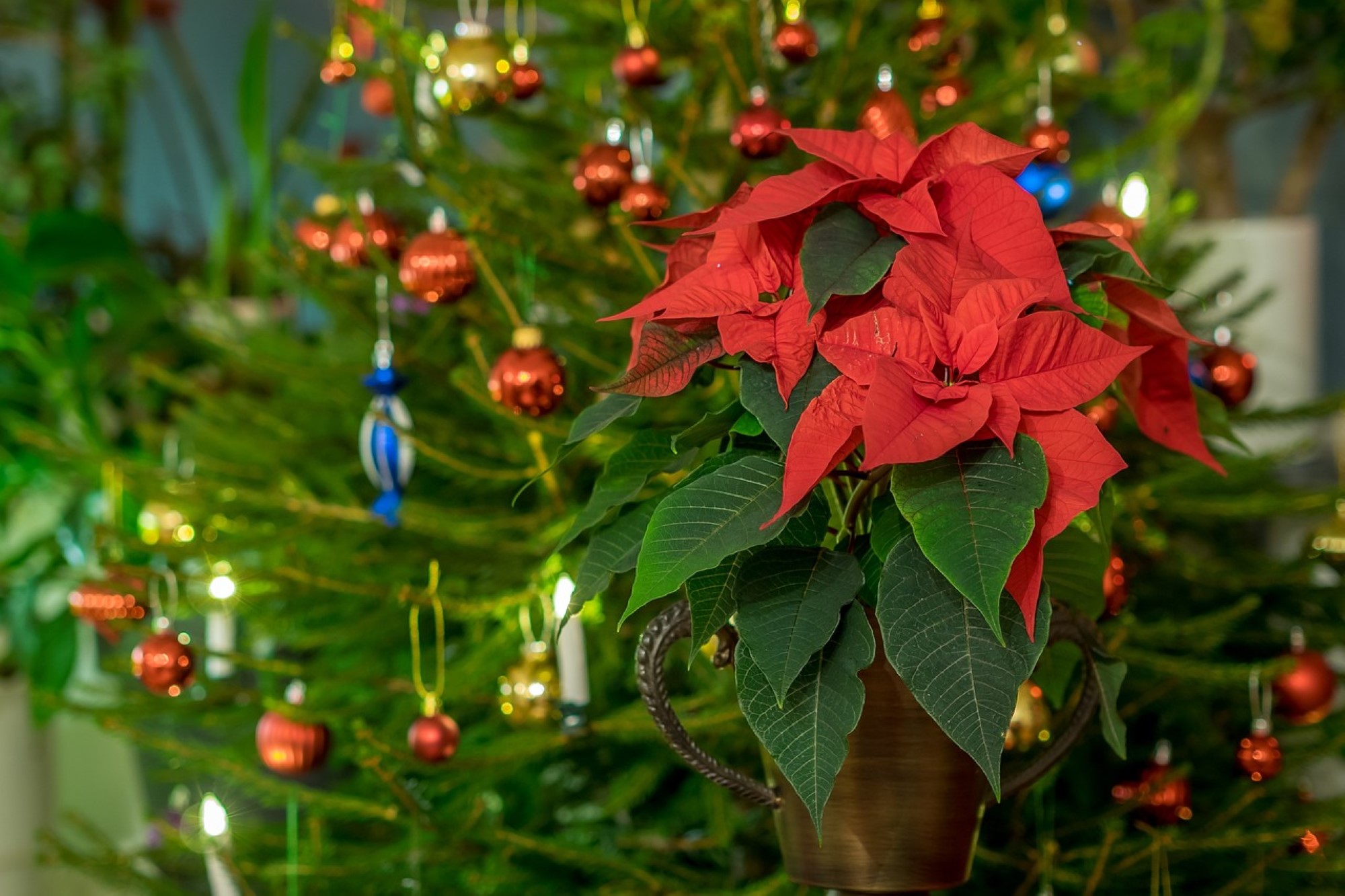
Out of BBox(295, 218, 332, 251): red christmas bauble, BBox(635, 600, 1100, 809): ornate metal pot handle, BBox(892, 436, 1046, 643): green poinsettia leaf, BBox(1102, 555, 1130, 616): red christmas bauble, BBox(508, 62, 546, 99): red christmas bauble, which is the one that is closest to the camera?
BBox(892, 436, 1046, 643): green poinsettia leaf

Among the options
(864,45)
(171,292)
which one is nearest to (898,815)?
(864,45)

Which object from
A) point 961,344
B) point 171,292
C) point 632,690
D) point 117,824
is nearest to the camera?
point 961,344

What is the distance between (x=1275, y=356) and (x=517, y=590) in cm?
84

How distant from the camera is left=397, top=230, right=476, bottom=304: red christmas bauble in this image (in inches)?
28.3

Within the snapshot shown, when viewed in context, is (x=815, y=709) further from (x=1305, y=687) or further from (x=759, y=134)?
(x=1305, y=687)

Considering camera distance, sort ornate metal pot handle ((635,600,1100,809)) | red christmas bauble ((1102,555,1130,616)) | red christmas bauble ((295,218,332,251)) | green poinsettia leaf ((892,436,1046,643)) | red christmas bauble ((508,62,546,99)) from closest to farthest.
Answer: green poinsettia leaf ((892,436,1046,643)) → ornate metal pot handle ((635,600,1100,809)) → red christmas bauble ((1102,555,1130,616)) → red christmas bauble ((508,62,546,99)) → red christmas bauble ((295,218,332,251))

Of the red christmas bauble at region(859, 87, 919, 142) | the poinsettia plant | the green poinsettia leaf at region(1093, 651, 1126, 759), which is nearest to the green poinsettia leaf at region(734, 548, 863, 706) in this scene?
the poinsettia plant

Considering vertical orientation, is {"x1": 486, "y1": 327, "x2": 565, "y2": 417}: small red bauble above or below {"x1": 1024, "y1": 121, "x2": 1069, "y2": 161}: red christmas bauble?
below

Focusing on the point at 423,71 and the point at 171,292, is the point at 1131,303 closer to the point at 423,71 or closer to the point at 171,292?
the point at 423,71

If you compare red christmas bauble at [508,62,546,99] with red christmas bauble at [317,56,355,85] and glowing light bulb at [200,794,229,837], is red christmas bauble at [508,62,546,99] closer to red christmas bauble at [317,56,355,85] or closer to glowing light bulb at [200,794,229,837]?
red christmas bauble at [317,56,355,85]

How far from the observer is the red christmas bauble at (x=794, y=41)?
Answer: 74cm

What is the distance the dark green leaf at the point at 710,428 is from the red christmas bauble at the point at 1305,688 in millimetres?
518

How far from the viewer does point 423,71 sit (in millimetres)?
831

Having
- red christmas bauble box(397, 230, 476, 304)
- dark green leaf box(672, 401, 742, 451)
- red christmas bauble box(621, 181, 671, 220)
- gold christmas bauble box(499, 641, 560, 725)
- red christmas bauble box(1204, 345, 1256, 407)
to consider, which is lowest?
gold christmas bauble box(499, 641, 560, 725)
